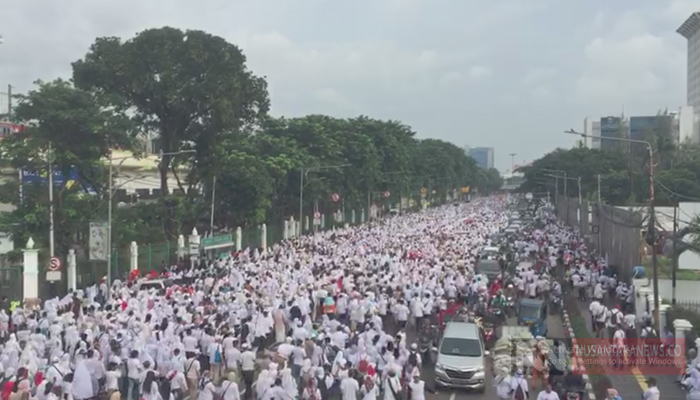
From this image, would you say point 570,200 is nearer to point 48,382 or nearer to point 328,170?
point 328,170

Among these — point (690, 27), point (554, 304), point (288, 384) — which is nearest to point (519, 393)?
point (288, 384)

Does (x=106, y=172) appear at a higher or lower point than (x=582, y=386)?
higher

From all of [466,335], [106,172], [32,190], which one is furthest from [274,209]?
[466,335]

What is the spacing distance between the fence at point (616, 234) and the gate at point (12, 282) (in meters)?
18.8

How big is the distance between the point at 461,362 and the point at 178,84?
77.7 ft

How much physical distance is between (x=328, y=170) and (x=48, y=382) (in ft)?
133

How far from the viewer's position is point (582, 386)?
43.8ft

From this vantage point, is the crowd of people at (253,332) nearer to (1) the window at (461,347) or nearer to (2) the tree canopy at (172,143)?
(1) the window at (461,347)

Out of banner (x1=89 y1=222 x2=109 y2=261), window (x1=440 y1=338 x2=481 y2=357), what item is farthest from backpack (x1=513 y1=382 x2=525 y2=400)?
banner (x1=89 y1=222 x2=109 y2=261)

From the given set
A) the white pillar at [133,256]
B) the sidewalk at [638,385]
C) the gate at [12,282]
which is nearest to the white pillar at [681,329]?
the sidewalk at [638,385]

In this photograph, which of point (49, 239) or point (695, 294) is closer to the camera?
point (695, 294)

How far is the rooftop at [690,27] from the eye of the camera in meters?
131

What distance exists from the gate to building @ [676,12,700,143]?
422 ft

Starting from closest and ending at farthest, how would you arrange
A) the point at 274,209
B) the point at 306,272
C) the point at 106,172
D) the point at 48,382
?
the point at 48,382
the point at 306,272
the point at 106,172
the point at 274,209
